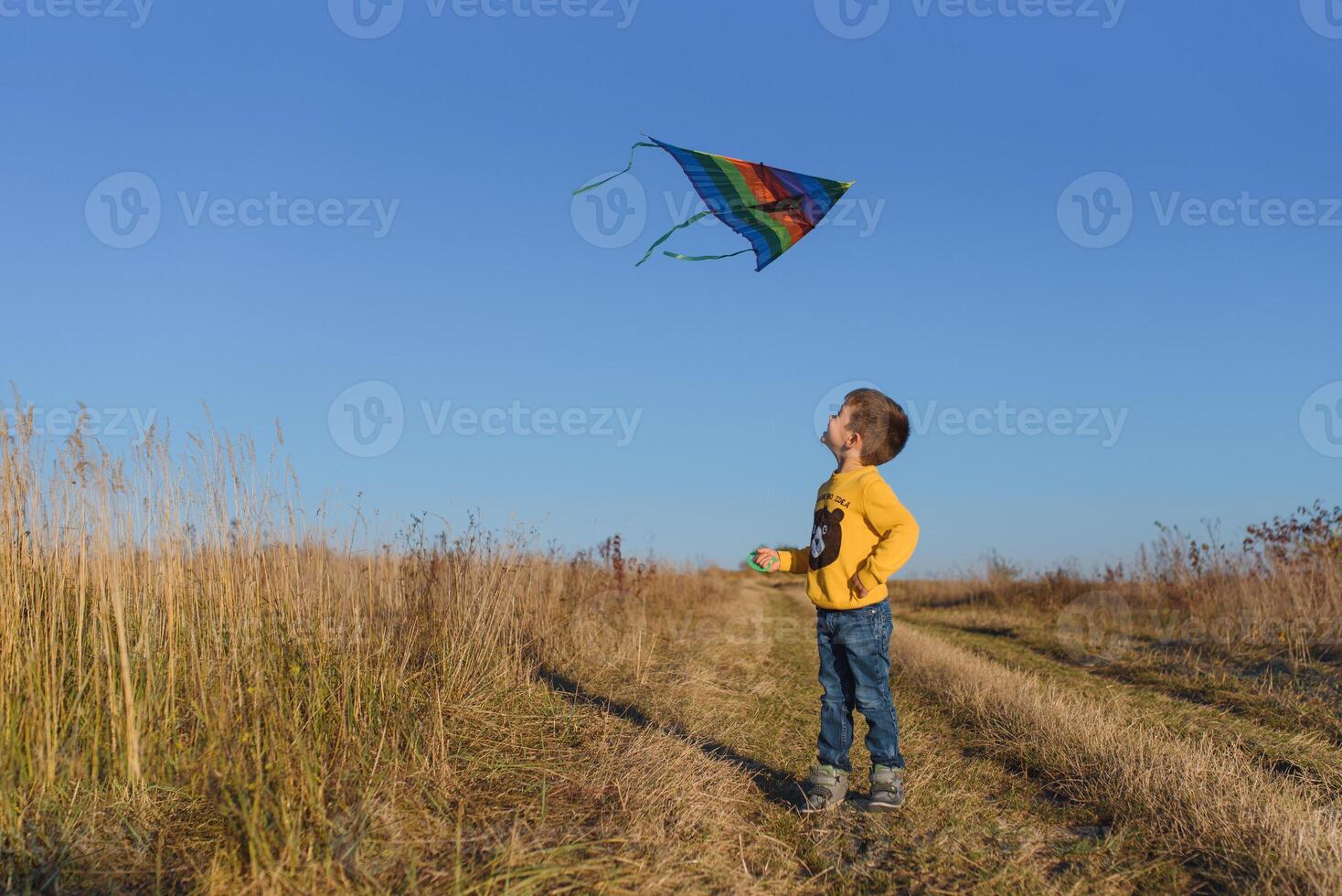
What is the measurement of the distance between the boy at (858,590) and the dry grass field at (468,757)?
190 mm

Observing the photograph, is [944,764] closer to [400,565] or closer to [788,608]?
[400,565]

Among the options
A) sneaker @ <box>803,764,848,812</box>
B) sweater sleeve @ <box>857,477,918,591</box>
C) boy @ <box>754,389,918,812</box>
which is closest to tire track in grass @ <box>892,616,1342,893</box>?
boy @ <box>754,389,918,812</box>

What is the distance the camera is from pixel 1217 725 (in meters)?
5.43

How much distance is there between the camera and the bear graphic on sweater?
3.80 metres

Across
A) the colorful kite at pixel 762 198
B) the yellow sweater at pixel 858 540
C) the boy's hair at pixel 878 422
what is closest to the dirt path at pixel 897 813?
the yellow sweater at pixel 858 540

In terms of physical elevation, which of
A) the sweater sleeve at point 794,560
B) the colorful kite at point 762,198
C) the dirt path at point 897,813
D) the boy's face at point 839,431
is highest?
the colorful kite at point 762,198

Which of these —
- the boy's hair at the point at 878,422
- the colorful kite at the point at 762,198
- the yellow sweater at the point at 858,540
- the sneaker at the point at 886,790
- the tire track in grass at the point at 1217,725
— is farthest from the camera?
the colorful kite at the point at 762,198

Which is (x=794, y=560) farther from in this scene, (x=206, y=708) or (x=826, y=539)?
(x=206, y=708)

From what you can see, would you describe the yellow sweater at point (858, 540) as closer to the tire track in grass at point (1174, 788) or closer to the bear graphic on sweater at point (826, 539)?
the bear graphic on sweater at point (826, 539)

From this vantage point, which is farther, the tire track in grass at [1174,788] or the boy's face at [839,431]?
the boy's face at [839,431]

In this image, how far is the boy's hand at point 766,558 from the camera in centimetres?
396

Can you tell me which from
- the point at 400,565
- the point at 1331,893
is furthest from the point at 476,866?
the point at 400,565

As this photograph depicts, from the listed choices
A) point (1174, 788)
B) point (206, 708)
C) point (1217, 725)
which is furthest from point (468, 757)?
point (1217, 725)

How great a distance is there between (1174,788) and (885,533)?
1.46 meters
